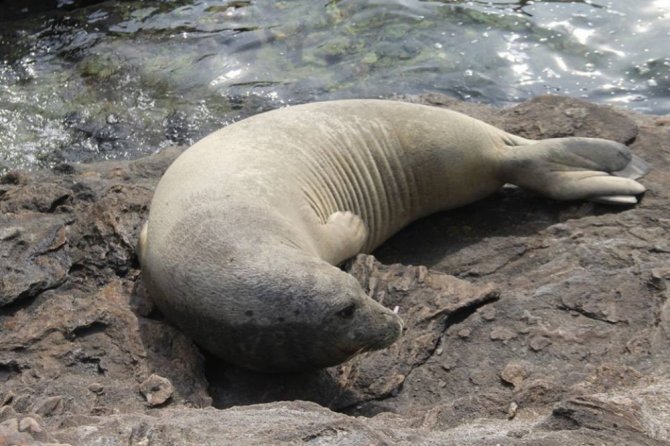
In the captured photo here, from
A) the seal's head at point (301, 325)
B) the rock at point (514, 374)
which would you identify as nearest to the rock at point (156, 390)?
the seal's head at point (301, 325)

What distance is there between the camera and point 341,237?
15.6 feet

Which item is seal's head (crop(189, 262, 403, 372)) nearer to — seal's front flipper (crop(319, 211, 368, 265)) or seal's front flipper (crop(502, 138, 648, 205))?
seal's front flipper (crop(319, 211, 368, 265))

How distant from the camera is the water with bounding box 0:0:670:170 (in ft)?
24.4

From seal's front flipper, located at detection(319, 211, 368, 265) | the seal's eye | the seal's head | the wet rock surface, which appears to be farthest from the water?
the seal's eye

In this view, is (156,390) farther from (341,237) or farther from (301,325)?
(341,237)

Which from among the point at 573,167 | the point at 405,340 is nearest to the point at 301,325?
the point at 405,340

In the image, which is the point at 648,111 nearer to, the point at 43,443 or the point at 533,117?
the point at 533,117

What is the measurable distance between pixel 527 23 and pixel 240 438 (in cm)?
707

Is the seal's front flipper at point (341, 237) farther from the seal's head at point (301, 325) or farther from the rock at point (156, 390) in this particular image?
the rock at point (156, 390)

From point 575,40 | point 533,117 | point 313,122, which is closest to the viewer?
point 313,122

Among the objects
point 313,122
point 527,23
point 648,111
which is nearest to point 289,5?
point 527,23

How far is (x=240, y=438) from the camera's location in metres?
2.66

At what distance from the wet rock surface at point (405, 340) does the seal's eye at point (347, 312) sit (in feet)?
1.03

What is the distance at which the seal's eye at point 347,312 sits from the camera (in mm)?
3834
